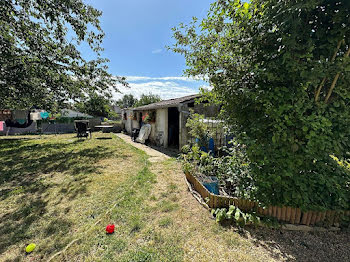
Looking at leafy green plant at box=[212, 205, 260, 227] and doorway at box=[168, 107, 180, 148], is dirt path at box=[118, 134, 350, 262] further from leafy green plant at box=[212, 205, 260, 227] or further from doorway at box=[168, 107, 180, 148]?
doorway at box=[168, 107, 180, 148]

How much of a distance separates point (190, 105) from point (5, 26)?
7.71 meters

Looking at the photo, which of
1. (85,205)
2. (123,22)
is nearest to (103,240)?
(85,205)

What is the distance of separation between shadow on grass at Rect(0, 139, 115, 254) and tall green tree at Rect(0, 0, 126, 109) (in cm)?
412

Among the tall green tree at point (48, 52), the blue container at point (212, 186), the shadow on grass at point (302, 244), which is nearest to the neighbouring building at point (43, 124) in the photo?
the tall green tree at point (48, 52)

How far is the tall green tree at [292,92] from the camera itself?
1909 mm

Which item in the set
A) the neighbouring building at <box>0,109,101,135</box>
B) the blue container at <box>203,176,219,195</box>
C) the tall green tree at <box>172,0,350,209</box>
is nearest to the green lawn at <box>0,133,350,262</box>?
the blue container at <box>203,176,219,195</box>

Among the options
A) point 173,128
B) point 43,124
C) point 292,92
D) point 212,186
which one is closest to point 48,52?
point 173,128

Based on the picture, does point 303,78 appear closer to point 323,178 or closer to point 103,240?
point 323,178

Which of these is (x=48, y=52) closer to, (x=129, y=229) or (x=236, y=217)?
(x=129, y=229)

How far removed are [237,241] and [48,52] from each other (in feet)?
31.8

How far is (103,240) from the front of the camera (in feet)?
7.22

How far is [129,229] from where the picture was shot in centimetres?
242

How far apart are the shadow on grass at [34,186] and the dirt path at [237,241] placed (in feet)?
5.82

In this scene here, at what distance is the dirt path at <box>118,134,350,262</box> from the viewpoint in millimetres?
1900
